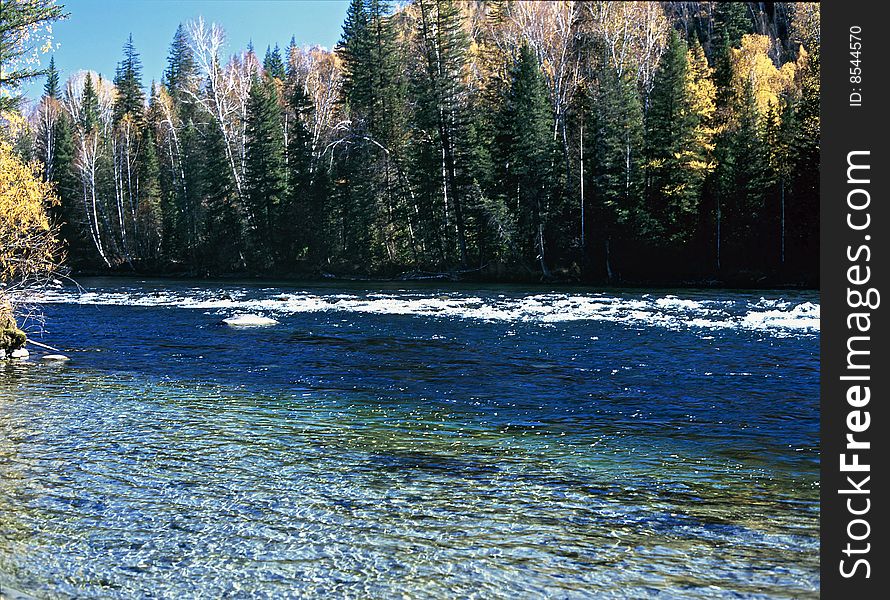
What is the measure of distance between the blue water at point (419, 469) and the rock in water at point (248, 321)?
4816mm

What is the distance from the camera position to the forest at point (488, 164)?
150ft

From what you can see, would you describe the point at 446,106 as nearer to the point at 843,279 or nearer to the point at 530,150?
the point at 530,150

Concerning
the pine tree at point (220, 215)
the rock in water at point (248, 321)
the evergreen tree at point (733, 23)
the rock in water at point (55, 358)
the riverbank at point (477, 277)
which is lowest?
the rock in water at point (55, 358)

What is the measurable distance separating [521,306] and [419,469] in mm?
22130

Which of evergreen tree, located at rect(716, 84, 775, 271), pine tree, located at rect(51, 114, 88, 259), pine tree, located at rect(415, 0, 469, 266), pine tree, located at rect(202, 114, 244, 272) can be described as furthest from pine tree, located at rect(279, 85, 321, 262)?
evergreen tree, located at rect(716, 84, 775, 271)

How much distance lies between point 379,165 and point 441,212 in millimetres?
7637

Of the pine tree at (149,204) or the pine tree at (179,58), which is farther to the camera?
the pine tree at (179,58)

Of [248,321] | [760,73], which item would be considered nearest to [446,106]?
[760,73]

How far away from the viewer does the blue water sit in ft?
20.8

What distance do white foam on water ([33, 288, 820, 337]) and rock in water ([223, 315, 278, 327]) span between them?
0.49ft

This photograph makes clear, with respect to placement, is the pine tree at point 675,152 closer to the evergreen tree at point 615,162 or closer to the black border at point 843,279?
the evergreen tree at point 615,162

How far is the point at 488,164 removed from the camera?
5153 cm

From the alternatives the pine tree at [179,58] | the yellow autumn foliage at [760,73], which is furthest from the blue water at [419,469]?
the pine tree at [179,58]

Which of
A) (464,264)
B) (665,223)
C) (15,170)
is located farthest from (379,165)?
(15,170)
